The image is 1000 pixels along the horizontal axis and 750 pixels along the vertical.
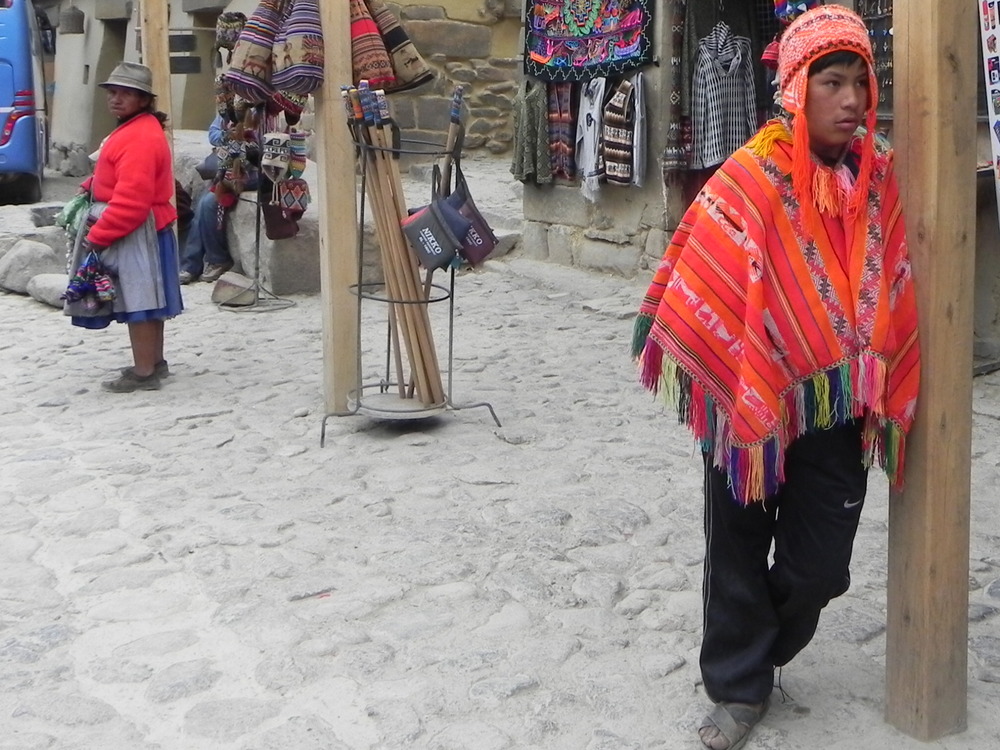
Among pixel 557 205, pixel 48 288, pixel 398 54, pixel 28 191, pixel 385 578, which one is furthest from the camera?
pixel 28 191

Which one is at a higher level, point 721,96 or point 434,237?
point 721,96

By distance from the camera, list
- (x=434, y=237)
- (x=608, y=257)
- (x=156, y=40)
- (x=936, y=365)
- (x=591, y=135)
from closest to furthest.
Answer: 1. (x=936, y=365)
2. (x=434, y=237)
3. (x=591, y=135)
4. (x=156, y=40)
5. (x=608, y=257)

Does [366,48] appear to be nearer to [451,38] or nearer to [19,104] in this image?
[451,38]

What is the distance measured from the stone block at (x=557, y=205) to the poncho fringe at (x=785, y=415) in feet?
22.5

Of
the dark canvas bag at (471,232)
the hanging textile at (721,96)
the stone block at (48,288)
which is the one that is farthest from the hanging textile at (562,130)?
the dark canvas bag at (471,232)

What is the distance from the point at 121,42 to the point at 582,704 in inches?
728

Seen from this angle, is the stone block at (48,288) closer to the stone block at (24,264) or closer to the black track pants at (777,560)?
the stone block at (24,264)

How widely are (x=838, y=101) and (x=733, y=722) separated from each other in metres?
1.39

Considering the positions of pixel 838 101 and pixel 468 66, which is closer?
pixel 838 101

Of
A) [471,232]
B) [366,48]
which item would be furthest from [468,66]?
[471,232]

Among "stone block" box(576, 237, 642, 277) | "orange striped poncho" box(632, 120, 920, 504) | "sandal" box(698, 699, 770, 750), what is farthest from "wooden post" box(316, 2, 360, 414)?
"stone block" box(576, 237, 642, 277)

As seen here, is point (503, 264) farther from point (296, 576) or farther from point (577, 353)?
point (296, 576)

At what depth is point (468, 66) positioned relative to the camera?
13.1 m

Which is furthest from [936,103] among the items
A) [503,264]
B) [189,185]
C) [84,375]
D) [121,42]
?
[121,42]
